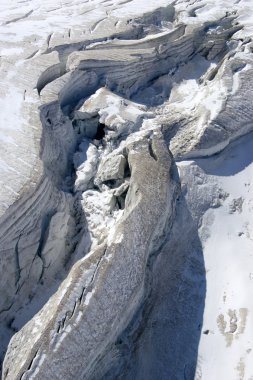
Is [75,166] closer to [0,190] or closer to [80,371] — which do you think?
[0,190]

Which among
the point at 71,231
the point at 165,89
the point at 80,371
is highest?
the point at 165,89

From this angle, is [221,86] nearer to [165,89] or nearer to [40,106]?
[165,89]

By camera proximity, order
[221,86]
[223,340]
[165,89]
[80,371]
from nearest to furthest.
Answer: [80,371] < [223,340] < [221,86] < [165,89]

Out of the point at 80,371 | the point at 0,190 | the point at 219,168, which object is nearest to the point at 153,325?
the point at 80,371

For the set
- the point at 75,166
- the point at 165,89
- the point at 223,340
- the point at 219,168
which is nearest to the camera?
the point at 223,340

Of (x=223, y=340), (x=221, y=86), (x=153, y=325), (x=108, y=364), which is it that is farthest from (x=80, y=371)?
(x=221, y=86)

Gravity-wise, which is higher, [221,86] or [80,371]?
[221,86]

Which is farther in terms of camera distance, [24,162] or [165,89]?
[165,89]
